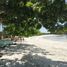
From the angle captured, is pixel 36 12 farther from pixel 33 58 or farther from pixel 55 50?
pixel 55 50

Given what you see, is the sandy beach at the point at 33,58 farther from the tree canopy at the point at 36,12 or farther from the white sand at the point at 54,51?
the tree canopy at the point at 36,12

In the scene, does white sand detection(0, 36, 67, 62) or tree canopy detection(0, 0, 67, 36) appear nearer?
tree canopy detection(0, 0, 67, 36)

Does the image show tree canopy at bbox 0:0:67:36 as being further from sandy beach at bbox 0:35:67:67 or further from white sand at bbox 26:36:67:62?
white sand at bbox 26:36:67:62

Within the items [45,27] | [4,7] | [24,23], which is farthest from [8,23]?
[45,27]

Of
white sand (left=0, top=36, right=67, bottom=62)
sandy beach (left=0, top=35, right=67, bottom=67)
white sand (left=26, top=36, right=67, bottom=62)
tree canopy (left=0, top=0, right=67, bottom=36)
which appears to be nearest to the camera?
tree canopy (left=0, top=0, right=67, bottom=36)

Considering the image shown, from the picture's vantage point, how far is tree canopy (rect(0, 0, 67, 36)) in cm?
712

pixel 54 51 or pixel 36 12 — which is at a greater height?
pixel 36 12

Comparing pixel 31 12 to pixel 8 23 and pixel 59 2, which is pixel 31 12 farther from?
pixel 8 23

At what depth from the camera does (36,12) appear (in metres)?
7.38

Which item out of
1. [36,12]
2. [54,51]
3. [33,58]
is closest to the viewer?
[36,12]

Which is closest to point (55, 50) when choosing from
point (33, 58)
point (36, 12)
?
point (33, 58)

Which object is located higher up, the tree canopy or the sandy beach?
the tree canopy

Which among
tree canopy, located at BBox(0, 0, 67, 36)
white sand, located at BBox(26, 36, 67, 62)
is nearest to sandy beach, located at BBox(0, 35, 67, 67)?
white sand, located at BBox(26, 36, 67, 62)

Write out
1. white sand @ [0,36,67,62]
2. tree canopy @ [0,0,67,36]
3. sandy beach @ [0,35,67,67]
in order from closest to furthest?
tree canopy @ [0,0,67,36], sandy beach @ [0,35,67,67], white sand @ [0,36,67,62]
